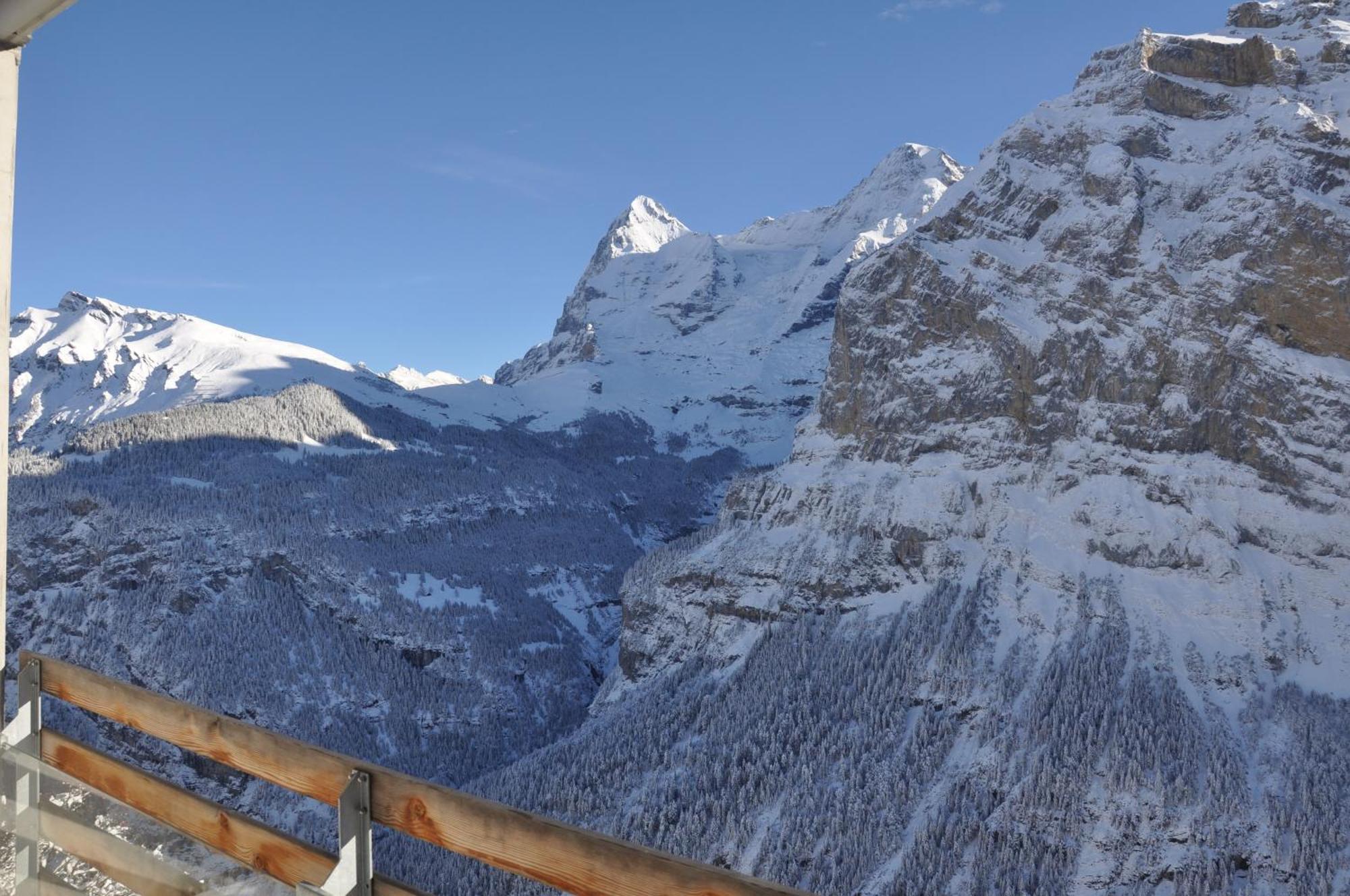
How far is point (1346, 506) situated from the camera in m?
132

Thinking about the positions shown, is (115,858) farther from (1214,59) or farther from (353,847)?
(1214,59)

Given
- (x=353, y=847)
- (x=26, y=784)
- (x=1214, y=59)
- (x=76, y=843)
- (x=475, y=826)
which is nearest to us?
(x=475, y=826)

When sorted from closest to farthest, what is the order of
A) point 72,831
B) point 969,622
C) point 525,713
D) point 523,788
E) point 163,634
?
point 72,831
point 523,788
point 969,622
point 163,634
point 525,713

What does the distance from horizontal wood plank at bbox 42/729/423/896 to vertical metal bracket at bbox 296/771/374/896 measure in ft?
0.39

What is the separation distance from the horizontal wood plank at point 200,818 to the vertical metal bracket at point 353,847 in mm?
119

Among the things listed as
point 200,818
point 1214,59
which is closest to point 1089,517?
point 1214,59

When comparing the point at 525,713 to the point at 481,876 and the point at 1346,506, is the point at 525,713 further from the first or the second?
the point at 1346,506

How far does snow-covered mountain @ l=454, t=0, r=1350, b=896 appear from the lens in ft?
313

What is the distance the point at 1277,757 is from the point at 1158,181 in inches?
4452

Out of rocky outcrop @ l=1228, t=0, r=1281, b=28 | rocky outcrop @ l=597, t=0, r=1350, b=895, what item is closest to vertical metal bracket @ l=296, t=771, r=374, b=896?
rocky outcrop @ l=597, t=0, r=1350, b=895

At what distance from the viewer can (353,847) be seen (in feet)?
13.8

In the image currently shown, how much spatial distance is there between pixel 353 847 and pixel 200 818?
1.65 m

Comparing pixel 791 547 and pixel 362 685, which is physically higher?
pixel 791 547

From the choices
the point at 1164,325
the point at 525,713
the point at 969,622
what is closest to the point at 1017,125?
the point at 1164,325
